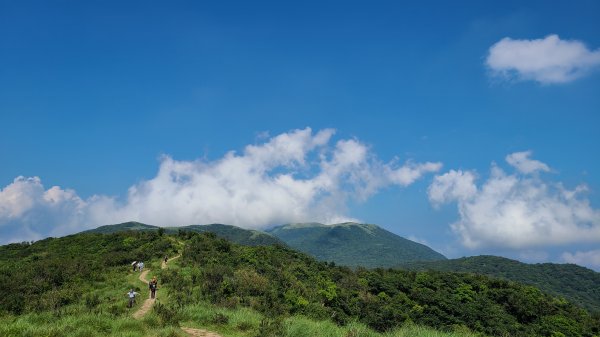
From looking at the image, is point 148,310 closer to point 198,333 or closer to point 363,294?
point 198,333

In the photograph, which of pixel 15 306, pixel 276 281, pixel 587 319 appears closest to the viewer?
pixel 15 306

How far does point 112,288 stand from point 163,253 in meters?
15.5

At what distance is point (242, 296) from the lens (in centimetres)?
3422

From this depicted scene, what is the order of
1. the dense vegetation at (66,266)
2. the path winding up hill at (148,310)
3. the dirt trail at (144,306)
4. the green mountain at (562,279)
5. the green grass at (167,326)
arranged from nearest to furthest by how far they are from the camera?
the green grass at (167,326), the path winding up hill at (148,310), the dirt trail at (144,306), the dense vegetation at (66,266), the green mountain at (562,279)

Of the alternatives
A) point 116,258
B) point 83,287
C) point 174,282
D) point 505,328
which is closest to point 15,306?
point 83,287

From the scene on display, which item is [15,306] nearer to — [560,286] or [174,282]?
[174,282]

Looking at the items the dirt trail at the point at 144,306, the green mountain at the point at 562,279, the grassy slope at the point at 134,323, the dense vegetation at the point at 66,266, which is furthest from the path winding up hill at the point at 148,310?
the green mountain at the point at 562,279

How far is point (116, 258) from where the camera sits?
47.6 meters

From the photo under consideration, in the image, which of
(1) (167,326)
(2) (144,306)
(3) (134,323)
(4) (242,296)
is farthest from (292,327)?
(4) (242,296)

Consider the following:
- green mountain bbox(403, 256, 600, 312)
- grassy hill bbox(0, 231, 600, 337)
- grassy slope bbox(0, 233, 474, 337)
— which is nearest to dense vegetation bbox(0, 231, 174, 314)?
grassy hill bbox(0, 231, 600, 337)

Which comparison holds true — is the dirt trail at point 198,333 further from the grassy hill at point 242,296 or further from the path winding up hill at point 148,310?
the grassy hill at point 242,296

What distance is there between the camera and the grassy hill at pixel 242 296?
723 inches

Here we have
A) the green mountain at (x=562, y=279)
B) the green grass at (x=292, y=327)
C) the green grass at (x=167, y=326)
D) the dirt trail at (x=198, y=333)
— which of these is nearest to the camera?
the green grass at (x=167, y=326)

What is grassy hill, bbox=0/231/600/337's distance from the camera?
18.4m
